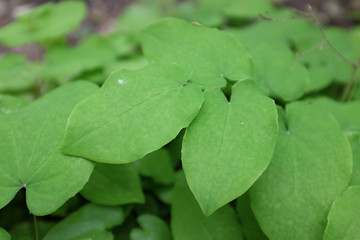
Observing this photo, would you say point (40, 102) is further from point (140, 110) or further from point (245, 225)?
point (245, 225)

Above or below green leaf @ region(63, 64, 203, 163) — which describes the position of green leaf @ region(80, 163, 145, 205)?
below

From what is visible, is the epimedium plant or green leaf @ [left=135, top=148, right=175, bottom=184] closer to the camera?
the epimedium plant

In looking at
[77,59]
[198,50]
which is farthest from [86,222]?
[77,59]

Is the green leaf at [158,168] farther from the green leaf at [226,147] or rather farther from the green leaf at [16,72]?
the green leaf at [16,72]

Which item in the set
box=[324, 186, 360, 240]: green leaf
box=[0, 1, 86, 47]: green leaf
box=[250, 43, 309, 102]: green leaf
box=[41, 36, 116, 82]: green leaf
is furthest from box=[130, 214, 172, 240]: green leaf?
box=[0, 1, 86, 47]: green leaf

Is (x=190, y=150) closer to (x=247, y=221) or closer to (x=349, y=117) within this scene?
(x=247, y=221)

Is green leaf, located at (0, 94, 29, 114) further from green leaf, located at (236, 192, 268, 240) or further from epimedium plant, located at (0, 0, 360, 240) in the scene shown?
green leaf, located at (236, 192, 268, 240)

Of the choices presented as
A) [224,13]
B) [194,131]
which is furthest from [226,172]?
[224,13]

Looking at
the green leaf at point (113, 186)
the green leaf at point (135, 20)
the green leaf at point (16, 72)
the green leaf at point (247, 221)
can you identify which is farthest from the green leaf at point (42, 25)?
the green leaf at point (247, 221)
